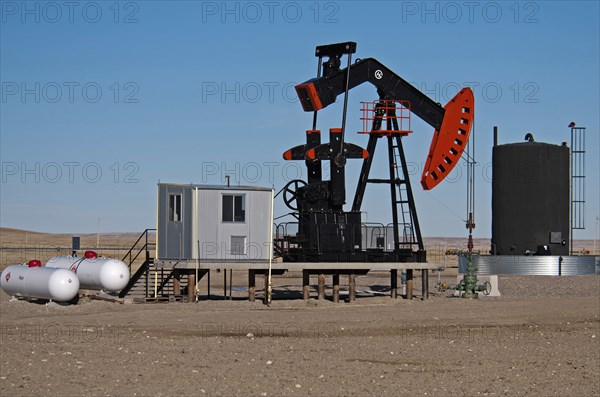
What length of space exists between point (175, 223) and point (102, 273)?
2460 mm

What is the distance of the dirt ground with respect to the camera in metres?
13.8

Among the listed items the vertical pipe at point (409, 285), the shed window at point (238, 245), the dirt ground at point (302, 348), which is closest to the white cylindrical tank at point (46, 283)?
the dirt ground at point (302, 348)

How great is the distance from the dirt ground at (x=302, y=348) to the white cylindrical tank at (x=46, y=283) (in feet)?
1.62

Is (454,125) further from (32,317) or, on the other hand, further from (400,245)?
(32,317)

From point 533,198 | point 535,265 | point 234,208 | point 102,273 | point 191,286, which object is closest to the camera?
point 234,208

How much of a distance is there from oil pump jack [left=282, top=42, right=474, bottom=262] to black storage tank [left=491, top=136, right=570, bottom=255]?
13246 mm

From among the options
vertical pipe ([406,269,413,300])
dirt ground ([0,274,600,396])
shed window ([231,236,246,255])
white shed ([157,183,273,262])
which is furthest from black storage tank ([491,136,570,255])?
shed window ([231,236,246,255])

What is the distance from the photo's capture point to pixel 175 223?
2648cm

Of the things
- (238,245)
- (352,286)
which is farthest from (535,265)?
(238,245)

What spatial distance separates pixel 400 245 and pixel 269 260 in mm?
4816

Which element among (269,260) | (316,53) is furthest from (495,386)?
(316,53)

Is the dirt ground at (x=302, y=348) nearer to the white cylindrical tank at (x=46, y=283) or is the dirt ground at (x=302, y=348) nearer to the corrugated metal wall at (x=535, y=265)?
the white cylindrical tank at (x=46, y=283)

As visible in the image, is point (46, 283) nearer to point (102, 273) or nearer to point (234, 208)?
point (102, 273)

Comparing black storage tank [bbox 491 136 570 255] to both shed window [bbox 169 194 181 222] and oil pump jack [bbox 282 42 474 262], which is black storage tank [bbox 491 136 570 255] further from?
shed window [bbox 169 194 181 222]
